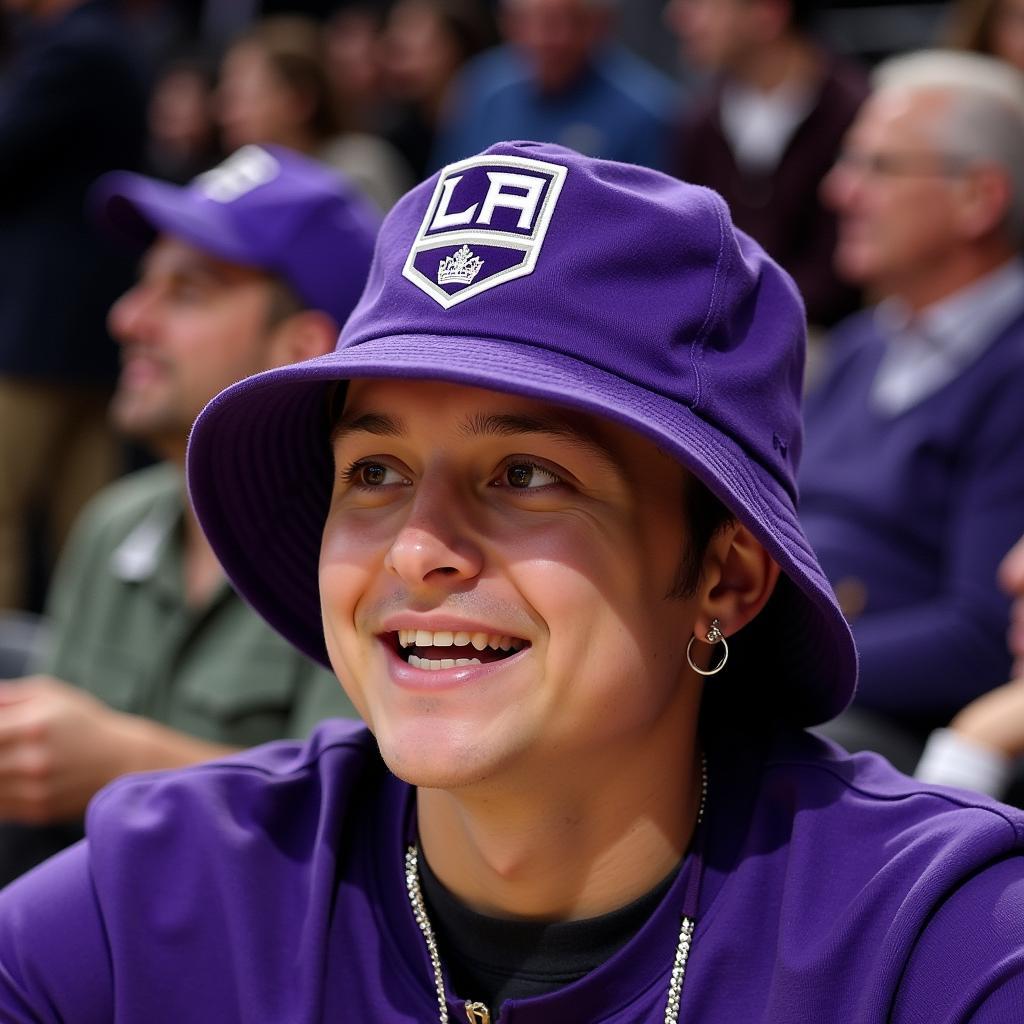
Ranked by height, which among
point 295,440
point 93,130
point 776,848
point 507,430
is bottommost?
point 93,130

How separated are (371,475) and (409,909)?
1.25 feet

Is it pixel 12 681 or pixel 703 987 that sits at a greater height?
pixel 703 987

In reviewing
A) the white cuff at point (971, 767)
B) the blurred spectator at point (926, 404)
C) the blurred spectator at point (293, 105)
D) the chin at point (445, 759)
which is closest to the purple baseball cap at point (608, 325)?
the chin at point (445, 759)

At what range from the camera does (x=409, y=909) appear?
4.79 feet

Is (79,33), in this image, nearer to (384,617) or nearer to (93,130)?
(93,130)

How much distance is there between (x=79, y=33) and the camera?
438 centimetres

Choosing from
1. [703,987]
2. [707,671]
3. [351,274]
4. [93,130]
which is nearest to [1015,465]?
[351,274]

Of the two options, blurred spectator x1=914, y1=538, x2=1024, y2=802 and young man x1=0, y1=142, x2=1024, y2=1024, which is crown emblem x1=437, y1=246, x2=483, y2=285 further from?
Result: blurred spectator x1=914, y1=538, x2=1024, y2=802

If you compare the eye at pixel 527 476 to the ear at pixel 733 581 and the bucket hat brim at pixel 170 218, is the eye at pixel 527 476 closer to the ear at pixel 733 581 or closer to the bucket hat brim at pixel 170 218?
the ear at pixel 733 581

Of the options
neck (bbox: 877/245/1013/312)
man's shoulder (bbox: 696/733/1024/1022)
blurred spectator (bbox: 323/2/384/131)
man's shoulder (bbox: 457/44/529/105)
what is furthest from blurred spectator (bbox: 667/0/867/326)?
man's shoulder (bbox: 696/733/1024/1022)

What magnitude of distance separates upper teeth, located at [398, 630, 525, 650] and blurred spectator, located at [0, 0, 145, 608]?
3.41 meters

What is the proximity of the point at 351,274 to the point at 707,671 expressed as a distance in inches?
51.1

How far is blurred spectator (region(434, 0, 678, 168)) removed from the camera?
4859mm

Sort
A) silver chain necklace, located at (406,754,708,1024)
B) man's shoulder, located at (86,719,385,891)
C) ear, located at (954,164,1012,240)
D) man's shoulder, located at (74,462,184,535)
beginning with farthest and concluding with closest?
ear, located at (954,164,1012,240), man's shoulder, located at (74,462,184,535), man's shoulder, located at (86,719,385,891), silver chain necklace, located at (406,754,708,1024)
